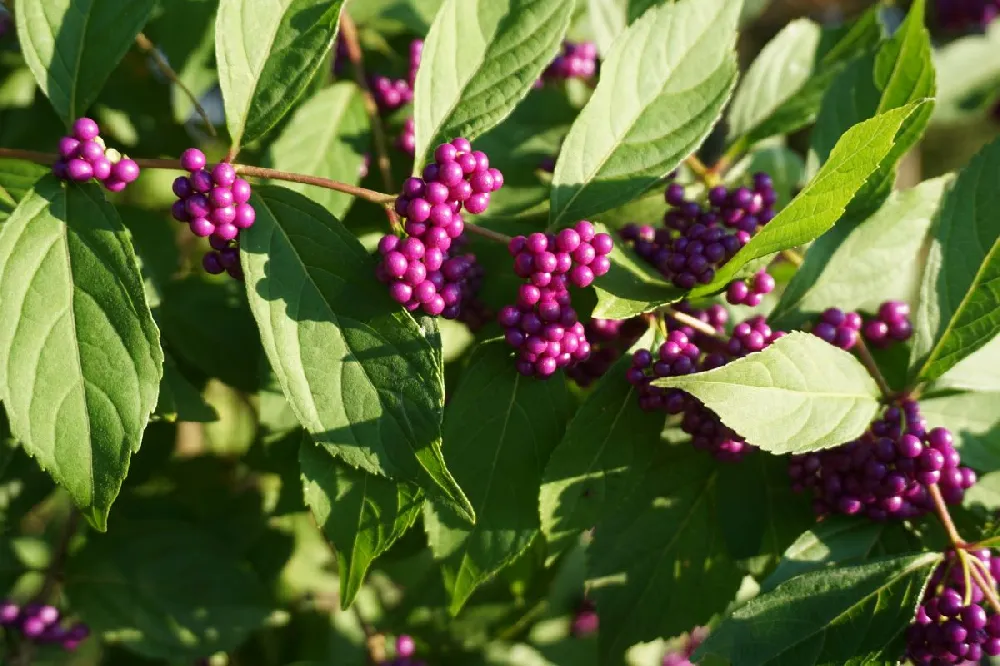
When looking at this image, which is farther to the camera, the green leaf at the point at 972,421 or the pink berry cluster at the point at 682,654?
the pink berry cluster at the point at 682,654

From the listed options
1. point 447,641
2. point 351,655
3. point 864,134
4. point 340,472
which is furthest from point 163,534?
point 864,134

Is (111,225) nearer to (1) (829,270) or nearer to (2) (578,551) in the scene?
(1) (829,270)

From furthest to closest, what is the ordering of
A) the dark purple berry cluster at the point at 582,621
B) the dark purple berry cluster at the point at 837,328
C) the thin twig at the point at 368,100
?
1. the dark purple berry cluster at the point at 582,621
2. the thin twig at the point at 368,100
3. the dark purple berry cluster at the point at 837,328

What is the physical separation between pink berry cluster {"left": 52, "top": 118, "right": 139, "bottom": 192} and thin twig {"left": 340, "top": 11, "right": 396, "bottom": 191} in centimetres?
73

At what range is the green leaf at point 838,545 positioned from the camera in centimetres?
176

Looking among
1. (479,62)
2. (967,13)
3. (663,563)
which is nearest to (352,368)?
(479,62)

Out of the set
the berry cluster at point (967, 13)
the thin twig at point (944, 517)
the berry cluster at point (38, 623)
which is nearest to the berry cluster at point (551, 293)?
the thin twig at point (944, 517)

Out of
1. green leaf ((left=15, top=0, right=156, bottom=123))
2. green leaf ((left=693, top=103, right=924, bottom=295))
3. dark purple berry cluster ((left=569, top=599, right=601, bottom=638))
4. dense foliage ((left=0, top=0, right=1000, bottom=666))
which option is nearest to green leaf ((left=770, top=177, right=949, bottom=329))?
dense foliage ((left=0, top=0, right=1000, bottom=666))

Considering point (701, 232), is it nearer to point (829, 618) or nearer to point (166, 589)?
point (829, 618)

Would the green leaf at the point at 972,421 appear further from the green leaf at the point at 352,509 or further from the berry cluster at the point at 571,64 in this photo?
the berry cluster at the point at 571,64

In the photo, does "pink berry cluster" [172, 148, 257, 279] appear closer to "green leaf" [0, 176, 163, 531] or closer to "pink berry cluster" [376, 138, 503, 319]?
"green leaf" [0, 176, 163, 531]

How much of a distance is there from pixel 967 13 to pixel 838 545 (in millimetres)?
2905

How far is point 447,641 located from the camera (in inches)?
114

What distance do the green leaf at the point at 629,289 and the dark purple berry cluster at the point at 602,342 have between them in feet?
0.63
